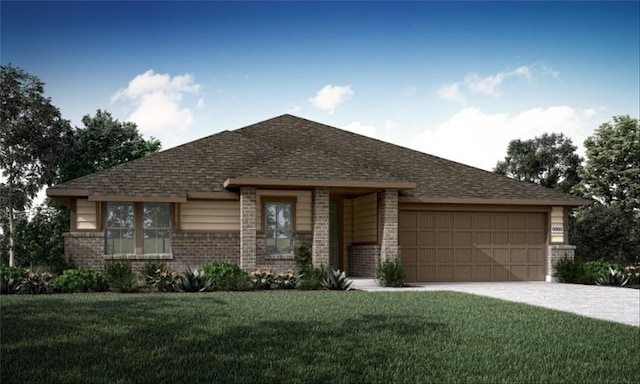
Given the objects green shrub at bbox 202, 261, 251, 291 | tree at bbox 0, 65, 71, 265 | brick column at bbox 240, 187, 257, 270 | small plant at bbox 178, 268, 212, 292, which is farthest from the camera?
tree at bbox 0, 65, 71, 265

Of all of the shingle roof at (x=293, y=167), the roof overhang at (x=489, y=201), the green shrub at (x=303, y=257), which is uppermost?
the shingle roof at (x=293, y=167)

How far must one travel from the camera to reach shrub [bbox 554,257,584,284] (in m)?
22.7

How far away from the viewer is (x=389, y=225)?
829 inches

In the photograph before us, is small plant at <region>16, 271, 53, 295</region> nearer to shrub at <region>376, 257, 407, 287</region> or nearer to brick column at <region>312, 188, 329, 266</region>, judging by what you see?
brick column at <region>312, 188, 329, 266</region>

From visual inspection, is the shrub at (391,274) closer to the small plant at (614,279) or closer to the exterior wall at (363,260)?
the exterior wall at (363,260)

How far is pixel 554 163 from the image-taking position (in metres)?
44.2

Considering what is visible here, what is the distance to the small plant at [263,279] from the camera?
1809 cm

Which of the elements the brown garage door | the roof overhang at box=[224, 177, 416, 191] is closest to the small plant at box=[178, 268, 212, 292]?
the roof overhang at box=[224, 177, 416, 191]

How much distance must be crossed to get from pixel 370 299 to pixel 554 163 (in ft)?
106

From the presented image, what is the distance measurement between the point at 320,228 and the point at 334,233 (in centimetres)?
413

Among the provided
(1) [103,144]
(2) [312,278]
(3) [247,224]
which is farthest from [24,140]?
(2) [312,278]

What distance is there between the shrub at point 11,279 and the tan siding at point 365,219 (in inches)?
404

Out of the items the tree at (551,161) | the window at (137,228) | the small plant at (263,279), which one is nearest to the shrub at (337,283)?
the small plant at (263,279)

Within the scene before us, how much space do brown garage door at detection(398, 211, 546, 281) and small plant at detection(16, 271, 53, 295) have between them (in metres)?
10.8
